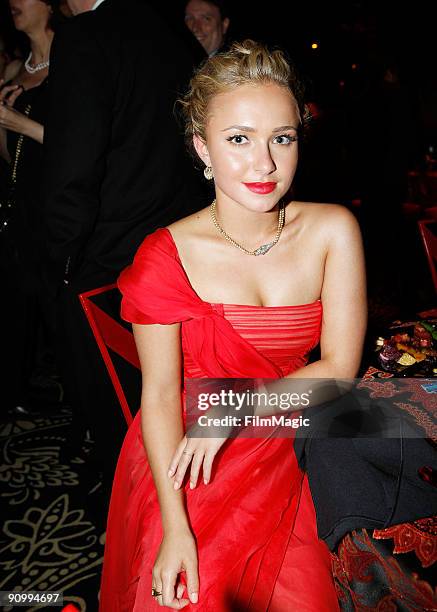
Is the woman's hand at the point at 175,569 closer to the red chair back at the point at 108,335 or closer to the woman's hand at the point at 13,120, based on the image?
the red chair back at the point at 108,335

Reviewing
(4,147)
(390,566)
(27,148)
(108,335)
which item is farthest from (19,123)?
(390,566)

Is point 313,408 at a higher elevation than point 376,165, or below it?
below

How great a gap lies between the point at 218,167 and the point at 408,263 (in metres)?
4.20

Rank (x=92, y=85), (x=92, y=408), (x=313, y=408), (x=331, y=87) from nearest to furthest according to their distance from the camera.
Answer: (x=313, y=408), (x=92, y=85), (x=92, y=408), (x=331, y=87)

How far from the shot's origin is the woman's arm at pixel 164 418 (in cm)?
100

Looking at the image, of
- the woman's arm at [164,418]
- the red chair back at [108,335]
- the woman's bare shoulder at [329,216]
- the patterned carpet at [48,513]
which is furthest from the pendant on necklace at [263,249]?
the patterned carpet at [48,513]

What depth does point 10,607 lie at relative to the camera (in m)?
1.69

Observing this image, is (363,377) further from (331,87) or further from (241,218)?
(331,87)

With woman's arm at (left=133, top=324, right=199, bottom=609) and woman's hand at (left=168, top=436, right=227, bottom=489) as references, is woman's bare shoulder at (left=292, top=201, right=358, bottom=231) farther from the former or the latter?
woman's hand at (left=168, top=436, right=227, bottom=489)

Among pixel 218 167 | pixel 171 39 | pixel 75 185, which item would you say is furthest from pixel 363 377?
pixel 171 39

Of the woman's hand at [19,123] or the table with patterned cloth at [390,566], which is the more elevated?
the woman's hand at [19,123]

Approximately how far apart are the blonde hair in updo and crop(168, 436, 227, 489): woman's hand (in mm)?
A: 730

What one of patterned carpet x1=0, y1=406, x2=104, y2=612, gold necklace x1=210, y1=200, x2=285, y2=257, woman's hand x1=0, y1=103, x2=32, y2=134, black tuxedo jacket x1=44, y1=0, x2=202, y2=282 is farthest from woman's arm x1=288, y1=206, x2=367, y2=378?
woman's hand x1=0, y1=103, x2=32, y2=134

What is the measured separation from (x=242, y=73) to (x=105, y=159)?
0.82 m
